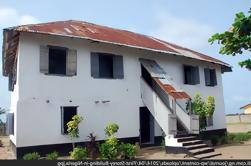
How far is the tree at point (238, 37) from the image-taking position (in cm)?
838

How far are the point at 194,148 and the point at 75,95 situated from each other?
6.32 meters

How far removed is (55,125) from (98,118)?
2.34 meters

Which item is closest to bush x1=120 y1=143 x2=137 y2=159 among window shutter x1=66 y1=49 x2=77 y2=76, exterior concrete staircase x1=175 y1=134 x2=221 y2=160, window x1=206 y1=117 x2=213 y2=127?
exterior concrete staircase x1=175 y1=134 x2=221 y2=160

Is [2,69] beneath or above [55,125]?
above

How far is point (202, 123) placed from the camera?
61.4 feet

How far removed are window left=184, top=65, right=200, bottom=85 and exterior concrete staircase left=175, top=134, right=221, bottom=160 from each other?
231 inches

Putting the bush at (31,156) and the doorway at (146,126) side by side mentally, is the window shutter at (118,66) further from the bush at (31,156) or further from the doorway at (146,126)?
the bush at (31,156)

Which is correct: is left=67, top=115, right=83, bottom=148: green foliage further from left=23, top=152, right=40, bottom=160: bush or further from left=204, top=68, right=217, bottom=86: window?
left=204, top=68, right=217, bottom=86: window

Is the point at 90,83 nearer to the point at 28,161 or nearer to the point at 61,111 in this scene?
the point at 61,111

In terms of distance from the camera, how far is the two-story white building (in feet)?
45.9

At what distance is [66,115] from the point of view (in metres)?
15.0

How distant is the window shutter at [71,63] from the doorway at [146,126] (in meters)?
5.03

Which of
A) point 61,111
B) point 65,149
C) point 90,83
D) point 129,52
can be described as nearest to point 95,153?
point 65,149

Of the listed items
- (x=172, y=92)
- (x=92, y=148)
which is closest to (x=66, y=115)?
(x=92, y=148)
